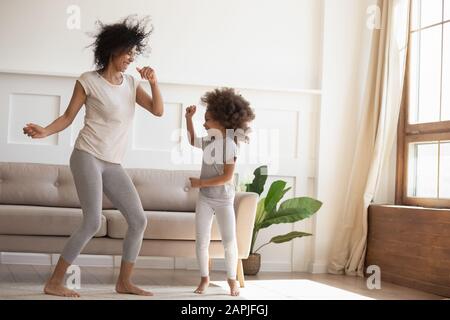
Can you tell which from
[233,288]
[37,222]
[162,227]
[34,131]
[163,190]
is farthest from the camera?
[163,190]

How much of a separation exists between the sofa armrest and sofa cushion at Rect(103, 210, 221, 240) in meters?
0.14

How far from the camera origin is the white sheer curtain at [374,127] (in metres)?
5.75

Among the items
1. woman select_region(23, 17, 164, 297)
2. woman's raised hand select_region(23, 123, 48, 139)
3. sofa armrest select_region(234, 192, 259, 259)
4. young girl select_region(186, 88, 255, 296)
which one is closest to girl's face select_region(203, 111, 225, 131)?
young girl select_region(186, 88, 255, 296)

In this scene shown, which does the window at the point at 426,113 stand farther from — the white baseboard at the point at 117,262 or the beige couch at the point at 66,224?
the beige couch at the point at 66,224

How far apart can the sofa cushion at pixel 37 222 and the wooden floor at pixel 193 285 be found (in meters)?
0.30

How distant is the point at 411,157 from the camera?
5.77 metres

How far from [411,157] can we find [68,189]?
257 centimetres

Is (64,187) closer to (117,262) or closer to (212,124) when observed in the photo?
(117,262)

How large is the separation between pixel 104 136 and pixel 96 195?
29 cm

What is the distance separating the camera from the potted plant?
5.53 meters

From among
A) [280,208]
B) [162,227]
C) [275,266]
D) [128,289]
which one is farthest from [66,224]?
[275,266]

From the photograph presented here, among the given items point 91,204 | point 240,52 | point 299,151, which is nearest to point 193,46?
point 240,52

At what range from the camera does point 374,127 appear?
5.84 m

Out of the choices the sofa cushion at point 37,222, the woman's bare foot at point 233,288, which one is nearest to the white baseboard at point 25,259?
the sofa cushion at point 37,222
